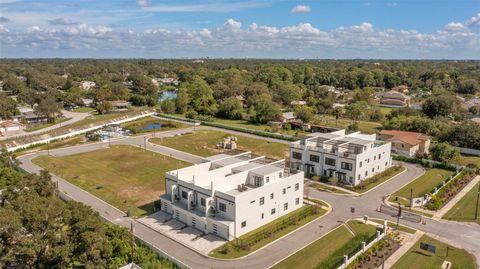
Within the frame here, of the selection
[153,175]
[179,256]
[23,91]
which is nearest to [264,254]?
[179,256]

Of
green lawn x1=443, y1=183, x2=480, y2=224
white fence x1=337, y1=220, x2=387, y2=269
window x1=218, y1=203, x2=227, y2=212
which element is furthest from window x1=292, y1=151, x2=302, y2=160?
window x1=218, y1=203, x2=227, y2=212

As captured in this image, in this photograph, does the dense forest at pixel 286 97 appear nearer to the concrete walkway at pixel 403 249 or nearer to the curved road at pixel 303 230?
the curved road at pixel 303 230

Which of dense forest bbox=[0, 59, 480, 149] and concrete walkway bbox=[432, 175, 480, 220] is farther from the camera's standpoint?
dense forest bbox=[0, 59, 480, 149]

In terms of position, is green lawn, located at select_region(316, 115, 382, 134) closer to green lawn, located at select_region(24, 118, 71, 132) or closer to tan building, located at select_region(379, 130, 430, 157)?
tan building, located at select_region(379, 130, 430, 157)

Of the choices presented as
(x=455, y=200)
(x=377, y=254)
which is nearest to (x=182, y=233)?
(x=377, y=254)

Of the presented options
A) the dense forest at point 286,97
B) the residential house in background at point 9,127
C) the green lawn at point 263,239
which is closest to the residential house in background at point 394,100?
the dense forest at point 286,97

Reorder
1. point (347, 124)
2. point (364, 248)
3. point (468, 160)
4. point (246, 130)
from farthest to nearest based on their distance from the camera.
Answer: point (347, 124) < point (246, 130) < point (468, 160) < point (364, 248)

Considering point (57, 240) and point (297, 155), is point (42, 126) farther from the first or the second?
point (57, 240)
